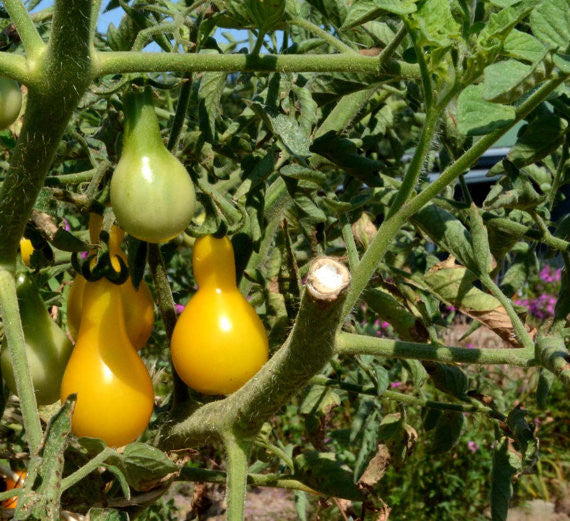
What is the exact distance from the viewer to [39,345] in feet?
2.49

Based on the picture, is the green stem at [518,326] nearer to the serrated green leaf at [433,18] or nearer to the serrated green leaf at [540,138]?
the serrated green leaf at [540,138]

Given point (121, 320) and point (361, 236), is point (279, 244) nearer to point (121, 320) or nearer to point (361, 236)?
point (361, 236)

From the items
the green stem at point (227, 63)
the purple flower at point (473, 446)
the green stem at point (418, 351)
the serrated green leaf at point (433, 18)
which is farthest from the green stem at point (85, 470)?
the purple flower at point (473, 446)

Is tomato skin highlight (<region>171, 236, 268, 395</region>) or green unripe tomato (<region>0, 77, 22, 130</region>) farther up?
green unripe tomato (<region>0, 77, 22, 130</region>)

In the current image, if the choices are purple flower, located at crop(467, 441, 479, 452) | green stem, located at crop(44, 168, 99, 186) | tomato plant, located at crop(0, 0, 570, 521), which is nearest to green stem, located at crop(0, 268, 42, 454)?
tomato plant, located at crop(0, 0, 570, 521)

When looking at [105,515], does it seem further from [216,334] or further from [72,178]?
[72,178]

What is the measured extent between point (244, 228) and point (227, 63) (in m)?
0.25

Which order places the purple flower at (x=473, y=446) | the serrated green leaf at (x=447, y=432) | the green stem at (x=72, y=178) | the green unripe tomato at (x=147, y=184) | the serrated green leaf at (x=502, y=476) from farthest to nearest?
the purple flower at (x=473, y=446) < the serrated green leaf at (x=447, y=432) < the serrated green leaf at (x=502, y=476) < the green stem at (x=72, y=178) < the green unripe tomato at (x=147, y=184)

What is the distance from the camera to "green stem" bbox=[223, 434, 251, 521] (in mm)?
680

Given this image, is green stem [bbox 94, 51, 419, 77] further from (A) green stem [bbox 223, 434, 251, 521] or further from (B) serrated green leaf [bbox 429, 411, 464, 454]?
(B) serrated green leaf [bbox 429, 411, 464, 454]

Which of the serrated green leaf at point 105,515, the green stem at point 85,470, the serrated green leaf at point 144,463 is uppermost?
the serrated green leaf at point 144,463

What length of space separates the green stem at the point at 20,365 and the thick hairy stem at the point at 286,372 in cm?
18

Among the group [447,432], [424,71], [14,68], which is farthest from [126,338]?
[447,432]

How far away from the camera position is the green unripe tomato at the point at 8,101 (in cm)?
67
